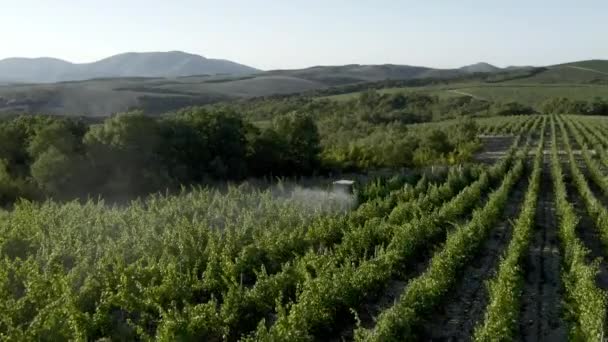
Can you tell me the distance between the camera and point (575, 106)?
96.7 m

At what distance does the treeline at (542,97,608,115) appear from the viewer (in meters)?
95.1

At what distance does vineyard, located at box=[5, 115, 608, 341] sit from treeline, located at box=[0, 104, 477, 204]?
7058mm

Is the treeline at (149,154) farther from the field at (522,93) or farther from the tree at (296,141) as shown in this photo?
the field at (522,93)

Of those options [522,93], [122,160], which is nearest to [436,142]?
[122,160]

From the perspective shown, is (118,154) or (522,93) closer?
(118,154)

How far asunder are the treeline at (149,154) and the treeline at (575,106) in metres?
67.2

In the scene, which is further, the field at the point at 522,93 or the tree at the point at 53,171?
the field at the point at 522,93

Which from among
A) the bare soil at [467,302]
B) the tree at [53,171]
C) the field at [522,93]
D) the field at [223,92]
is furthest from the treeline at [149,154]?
the field at [522,93]

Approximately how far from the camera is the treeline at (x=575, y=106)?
95062mm

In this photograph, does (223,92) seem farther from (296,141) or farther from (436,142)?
(296,141)

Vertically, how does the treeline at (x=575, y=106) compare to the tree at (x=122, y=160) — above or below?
below

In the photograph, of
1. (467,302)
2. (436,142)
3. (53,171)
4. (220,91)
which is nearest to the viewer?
(467,302)

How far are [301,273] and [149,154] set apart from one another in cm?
1725

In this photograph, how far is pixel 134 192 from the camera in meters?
28.3
